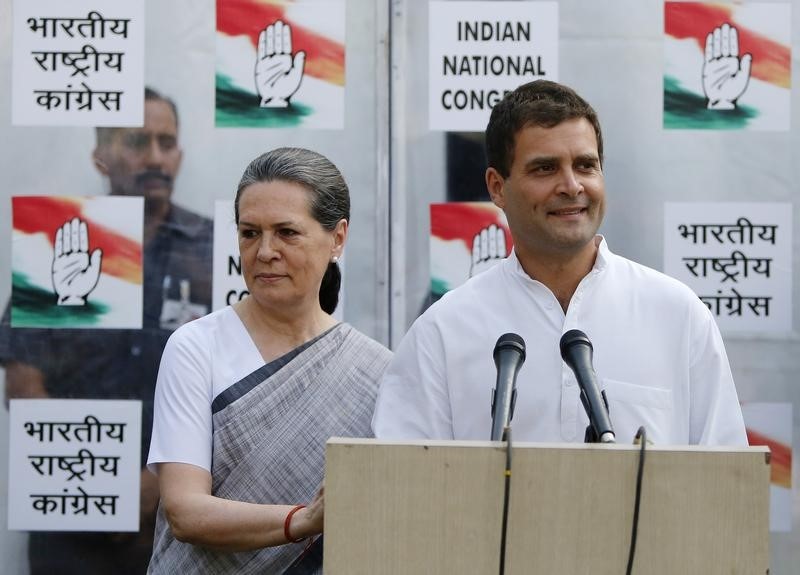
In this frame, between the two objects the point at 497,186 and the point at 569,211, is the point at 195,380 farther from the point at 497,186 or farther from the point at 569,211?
the point at 569,211

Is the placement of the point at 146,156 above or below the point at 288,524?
above

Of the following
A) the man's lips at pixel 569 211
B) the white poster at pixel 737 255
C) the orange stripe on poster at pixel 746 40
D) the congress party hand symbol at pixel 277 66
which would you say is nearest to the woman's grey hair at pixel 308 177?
the man's lips at pixel 569 211

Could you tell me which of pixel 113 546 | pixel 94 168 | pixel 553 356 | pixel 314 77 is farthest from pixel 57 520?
pixel 553 356

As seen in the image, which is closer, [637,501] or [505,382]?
[637,501]

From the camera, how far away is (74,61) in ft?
10.7

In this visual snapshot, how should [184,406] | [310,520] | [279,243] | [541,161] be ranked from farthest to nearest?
[279,243], [184,406], [541,161], [310,520]

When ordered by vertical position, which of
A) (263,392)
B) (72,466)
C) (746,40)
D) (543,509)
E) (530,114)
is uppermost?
(746,40)

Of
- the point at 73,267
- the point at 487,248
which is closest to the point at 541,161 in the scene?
the point at 487,248

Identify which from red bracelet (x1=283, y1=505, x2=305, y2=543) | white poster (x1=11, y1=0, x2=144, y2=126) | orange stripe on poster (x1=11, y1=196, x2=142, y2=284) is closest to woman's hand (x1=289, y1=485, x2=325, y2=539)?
red bracelet (x1=283, y1=505, x2=305, y2=543)

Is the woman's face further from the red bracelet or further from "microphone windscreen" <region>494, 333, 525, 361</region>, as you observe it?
"microphone windscreen" <region>494, 333, 525, 361</region>

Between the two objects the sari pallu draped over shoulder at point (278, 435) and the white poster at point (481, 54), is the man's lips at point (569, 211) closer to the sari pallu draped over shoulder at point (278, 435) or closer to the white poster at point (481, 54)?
the sari pallu draped over shoulder at point (278, 435)

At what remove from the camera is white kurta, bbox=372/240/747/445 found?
2.01m

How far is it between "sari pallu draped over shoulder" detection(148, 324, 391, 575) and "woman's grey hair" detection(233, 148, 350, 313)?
291mm

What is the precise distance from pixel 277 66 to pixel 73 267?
0.86 metres
